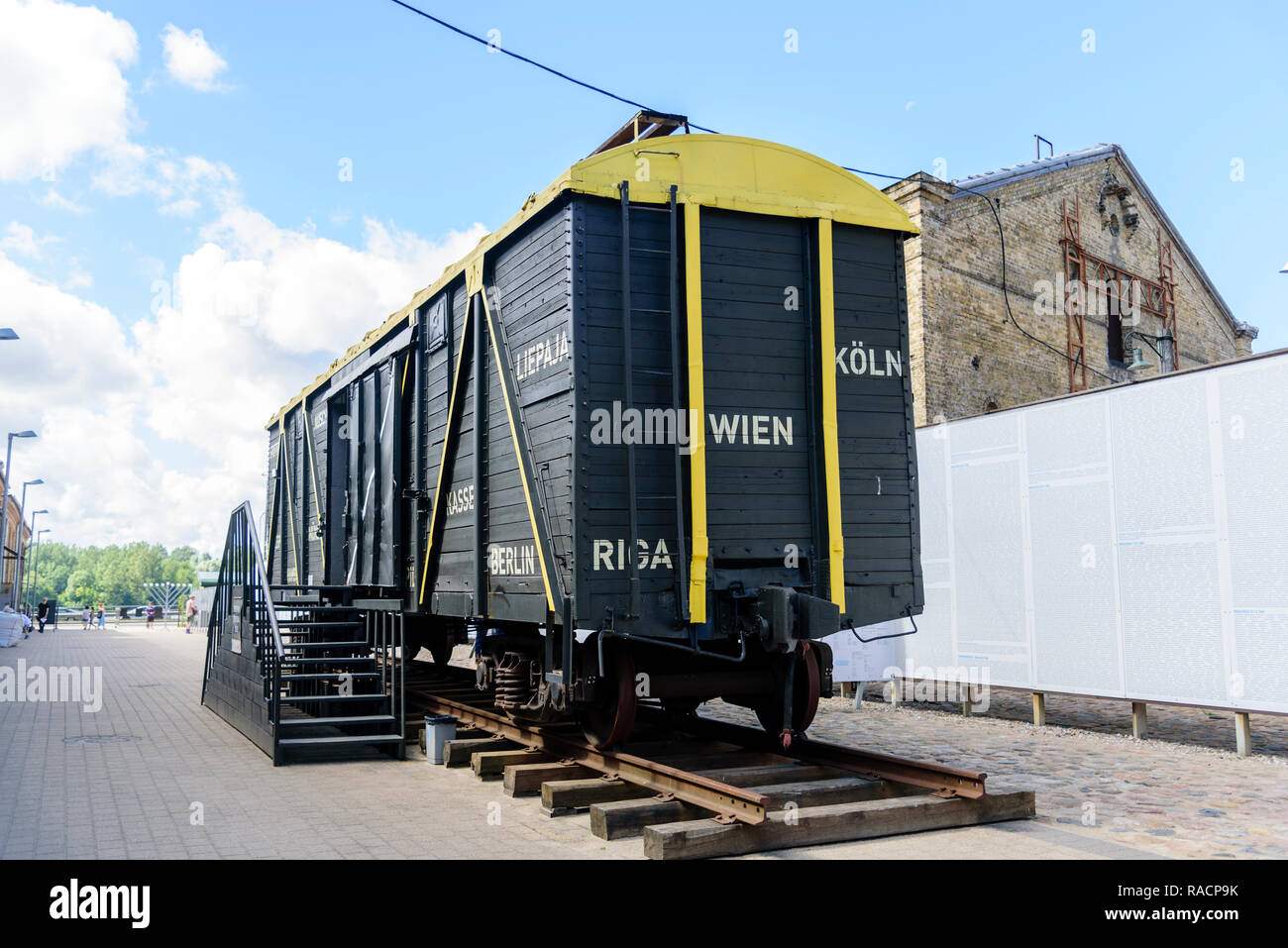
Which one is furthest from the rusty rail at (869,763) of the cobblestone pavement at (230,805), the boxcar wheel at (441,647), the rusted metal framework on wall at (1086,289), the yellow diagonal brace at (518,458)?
the rusted metal framework on wall at (1086,289)

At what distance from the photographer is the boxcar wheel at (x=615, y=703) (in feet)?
21.5

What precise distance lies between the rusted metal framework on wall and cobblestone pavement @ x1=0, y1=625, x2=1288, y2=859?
10.6 m

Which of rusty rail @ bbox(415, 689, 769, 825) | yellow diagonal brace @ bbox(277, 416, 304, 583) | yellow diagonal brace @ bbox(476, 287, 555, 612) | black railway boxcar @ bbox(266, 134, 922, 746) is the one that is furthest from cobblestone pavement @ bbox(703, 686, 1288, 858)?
yellow diagonal brace @ bbox(277, 416, 304, 583)

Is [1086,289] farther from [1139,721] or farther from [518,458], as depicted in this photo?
[518,458]

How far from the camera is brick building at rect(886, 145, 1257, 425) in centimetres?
1534

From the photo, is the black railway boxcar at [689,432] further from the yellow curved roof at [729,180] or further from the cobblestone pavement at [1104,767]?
the cobblestone pavement at [1104,767]

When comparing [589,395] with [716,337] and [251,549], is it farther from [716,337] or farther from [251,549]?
[251,549]

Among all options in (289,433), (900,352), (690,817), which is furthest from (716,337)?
(289,433)

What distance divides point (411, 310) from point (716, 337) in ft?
13.3

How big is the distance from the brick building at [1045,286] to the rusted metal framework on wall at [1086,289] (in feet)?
0.11

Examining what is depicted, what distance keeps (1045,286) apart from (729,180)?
513 inches
